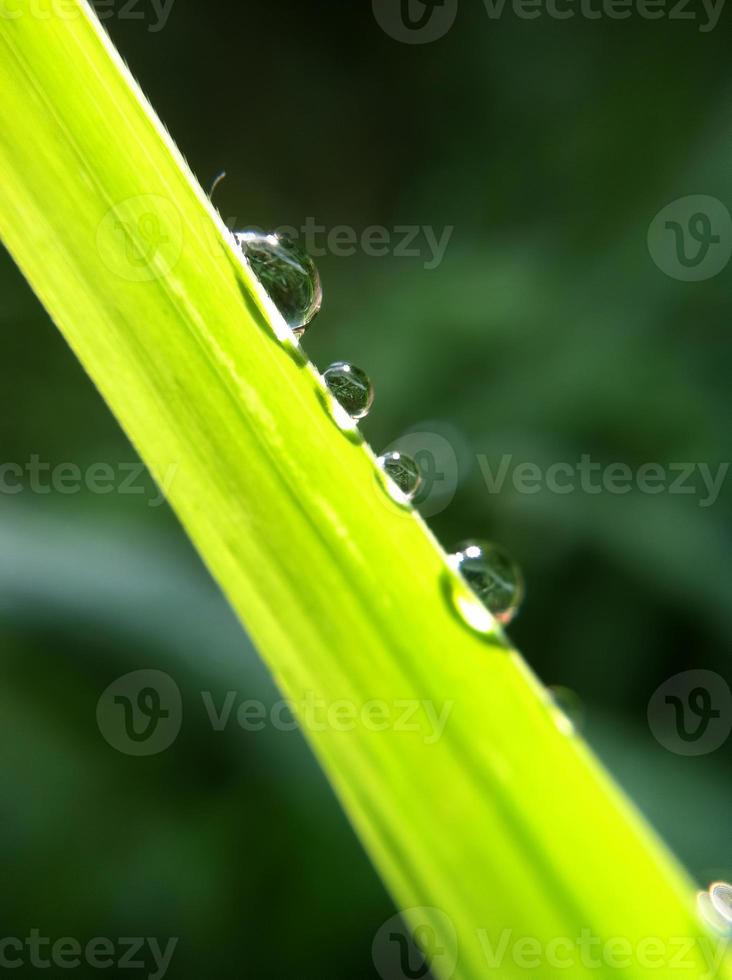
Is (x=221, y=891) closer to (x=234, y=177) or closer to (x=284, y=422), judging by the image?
(x=284, y=422)

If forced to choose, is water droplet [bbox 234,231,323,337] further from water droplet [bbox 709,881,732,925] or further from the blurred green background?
the blurred green background

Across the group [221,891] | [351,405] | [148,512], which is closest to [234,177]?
[148,512]

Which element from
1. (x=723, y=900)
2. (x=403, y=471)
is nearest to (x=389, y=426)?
(x=403, y=471)

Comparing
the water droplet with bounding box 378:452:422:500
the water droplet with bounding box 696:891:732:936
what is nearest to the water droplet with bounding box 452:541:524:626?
the water droplet with bounding box 378:452:422:500

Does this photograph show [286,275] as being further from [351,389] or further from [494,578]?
[494,578]

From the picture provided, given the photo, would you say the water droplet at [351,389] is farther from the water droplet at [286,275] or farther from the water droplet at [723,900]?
the water droplet at [723,900]

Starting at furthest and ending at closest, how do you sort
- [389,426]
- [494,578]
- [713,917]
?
[389,426], [494,578], [713,917]
